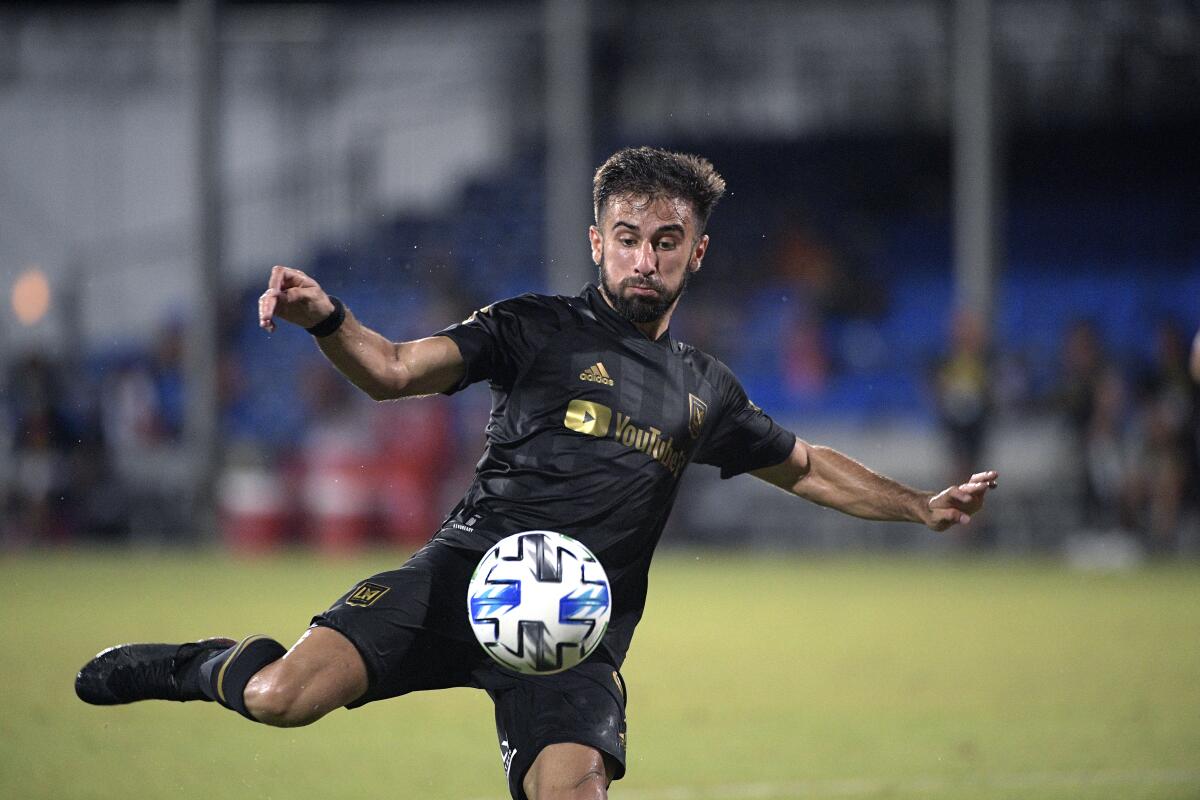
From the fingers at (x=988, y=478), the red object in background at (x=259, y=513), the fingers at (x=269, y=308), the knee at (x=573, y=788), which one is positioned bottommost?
the red object in background at (x=259, y=513)

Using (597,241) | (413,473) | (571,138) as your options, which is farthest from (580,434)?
(571,138)

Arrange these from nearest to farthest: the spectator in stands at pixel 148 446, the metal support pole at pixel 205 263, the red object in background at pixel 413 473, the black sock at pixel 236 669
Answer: the black sock at pixel 236 669, the red object in background at pixel 413 473, the metal support pole at pixel 205 263, the spectator in stands at pixel 148 446

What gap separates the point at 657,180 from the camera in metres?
5.08

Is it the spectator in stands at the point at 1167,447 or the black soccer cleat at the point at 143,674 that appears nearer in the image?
the black soccer cleat at the point at 143,674

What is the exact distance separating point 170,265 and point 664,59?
7.84 meters

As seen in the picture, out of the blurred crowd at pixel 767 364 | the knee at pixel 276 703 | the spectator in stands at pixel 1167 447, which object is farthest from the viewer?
the blurred crowd at pixel 767 364

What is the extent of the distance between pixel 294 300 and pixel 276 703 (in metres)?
1.12

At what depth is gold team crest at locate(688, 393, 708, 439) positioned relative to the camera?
17.3ft

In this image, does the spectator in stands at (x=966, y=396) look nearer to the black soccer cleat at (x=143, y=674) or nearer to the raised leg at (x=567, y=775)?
the raised leg at (x=567, y=775)

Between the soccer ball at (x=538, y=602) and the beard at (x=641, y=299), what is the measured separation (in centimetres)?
70

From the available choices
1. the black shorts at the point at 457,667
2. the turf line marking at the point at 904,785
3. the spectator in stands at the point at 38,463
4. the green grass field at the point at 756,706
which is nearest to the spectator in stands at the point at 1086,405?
the green grass field at the point at 756,706

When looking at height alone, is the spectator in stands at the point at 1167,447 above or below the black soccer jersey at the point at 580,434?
below

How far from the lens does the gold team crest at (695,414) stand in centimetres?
526

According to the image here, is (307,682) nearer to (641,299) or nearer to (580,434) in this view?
(580,434)
